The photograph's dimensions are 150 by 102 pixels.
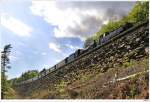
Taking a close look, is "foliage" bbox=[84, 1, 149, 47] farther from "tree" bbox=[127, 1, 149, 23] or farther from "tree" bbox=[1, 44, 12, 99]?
"tree" bbox=[1, 44, 12, 99]

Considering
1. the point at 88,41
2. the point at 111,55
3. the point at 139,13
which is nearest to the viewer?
the point at 139,13

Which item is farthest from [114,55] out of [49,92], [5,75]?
[5,75]

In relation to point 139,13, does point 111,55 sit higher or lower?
lower

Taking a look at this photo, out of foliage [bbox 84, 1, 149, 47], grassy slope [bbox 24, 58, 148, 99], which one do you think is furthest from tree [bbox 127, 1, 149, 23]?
grassy slope [bbox 24, 58, 148, 99]

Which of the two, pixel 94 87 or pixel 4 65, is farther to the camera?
pixel 4 65

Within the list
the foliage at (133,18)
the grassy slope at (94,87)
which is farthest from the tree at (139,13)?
the grassy slope at (94,87)

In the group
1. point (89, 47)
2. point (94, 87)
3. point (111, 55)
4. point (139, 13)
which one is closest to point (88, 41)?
point (89, 47)

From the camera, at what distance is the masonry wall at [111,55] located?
13.2ft

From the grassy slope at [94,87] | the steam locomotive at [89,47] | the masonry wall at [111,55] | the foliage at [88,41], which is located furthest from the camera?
the foliage at [88,41]

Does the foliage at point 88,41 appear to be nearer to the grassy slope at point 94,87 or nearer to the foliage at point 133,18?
the foliage at point 133,18

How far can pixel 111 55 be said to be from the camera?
14.0 feet

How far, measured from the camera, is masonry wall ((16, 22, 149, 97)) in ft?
13.2

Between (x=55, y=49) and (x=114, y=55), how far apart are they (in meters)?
0.67

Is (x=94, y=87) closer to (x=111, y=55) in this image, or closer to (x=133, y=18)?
(x=111, y=55)
